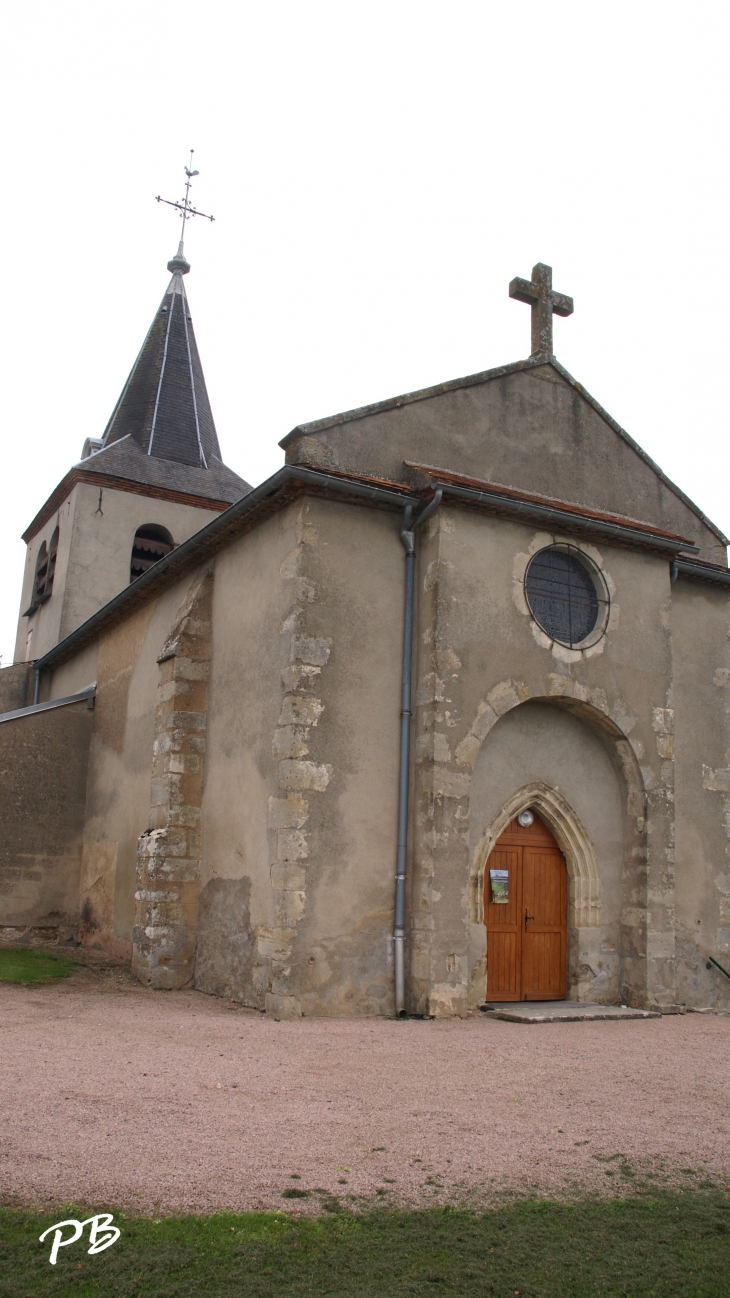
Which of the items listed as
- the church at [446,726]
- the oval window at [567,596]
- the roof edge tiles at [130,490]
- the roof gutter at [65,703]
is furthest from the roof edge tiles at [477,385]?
the roof edge tiles at [130,490]

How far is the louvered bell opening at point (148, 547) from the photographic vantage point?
20.8 metres

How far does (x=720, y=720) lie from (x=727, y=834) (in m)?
1.34

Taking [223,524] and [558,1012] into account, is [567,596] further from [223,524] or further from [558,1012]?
[558,1012]

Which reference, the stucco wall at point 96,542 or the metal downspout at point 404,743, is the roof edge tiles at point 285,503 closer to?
the metal downspout at point 404,743

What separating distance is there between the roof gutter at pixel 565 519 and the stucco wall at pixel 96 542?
458 inches

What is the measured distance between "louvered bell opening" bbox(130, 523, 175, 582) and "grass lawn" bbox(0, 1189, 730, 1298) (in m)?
17.7

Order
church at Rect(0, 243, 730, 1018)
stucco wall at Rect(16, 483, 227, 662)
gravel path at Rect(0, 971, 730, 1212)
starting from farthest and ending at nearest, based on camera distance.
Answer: stucco wall at Rect(16, 483, 227, 662), church at Rect(0, 243, 730, 1018), gravel path at Rect(0, 971, 730, 1212)

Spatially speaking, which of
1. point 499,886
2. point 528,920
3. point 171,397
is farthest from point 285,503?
point 171,397

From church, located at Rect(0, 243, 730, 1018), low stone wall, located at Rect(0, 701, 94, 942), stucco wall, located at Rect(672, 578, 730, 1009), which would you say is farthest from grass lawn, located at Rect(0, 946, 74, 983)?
stucco wall, located at Rect(672, 578, 730, 1009)

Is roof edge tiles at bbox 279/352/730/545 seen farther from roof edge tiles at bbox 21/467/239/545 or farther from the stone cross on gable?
roof edge tiles at bbox 21/467/239/545

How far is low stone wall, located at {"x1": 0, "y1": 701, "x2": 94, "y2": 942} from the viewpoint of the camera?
1449 centimetres

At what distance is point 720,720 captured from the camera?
12.0 metres

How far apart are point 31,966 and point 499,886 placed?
17.9 ft

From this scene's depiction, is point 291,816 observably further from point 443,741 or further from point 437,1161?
point 437,1161
